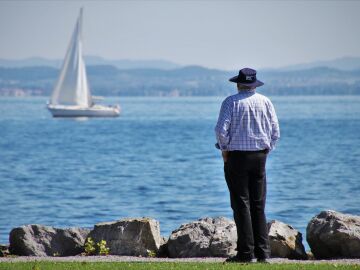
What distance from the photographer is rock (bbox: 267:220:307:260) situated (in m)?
11.8

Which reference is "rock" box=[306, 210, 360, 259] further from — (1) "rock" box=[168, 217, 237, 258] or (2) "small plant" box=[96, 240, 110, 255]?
(2) "small plant" box=[96, 240, 110, 255]

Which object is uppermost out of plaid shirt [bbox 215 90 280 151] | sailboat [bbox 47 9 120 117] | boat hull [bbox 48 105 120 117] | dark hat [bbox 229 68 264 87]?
dark hat [bbox 229 68 264 87]

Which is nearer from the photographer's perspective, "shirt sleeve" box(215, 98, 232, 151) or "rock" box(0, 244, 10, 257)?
"shirt sleeve" box(215, 98, 232, 151)

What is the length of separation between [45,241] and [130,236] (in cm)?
115

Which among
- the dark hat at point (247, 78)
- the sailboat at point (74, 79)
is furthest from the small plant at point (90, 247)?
the sailboat at point (74, 79)

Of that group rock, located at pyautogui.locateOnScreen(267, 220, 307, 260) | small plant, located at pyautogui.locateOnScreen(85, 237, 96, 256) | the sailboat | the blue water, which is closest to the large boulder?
small plant, located at pyautogui.locateOnScreen(85, 237, 96, 256)

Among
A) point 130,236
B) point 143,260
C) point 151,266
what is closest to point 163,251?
point 130,236

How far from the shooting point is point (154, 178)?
42.9 metres

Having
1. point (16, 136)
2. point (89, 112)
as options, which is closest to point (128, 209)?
point (16, 136)

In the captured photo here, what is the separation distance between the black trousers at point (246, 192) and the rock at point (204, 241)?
3.42 feet

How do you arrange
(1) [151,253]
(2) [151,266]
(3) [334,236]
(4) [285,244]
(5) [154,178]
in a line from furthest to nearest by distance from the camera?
(5) [154,178]
(1) [151,253]
(4) [285,244]
(3) [334,236]
(2) [151,266]

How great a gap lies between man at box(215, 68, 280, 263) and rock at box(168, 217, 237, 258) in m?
1.07

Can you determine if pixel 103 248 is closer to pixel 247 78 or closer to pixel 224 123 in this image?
pixel 224 123

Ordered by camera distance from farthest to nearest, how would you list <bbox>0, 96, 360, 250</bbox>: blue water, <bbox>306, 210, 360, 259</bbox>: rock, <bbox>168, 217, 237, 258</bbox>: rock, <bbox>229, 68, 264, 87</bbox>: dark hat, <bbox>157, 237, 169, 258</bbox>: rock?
<bbox>0, 96, 360, 250</bbox>: blue water, <bbox>157, 237, 169, 258</bbox>: rock, <bbox>168, 217, 237, 258</bbox>: rock, <bbox>306, 210, 360, 259</bbox>: rock, <bbox>229, 68, 264, 87</bbox>: dark hat
